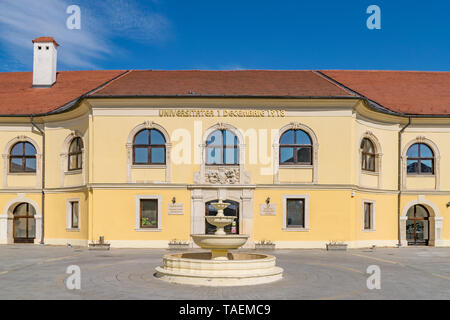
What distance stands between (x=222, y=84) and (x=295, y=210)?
812 centimetres

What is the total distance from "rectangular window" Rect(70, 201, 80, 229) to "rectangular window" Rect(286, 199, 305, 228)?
11440mm

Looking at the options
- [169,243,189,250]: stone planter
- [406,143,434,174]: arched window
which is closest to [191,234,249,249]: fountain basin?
[169,243,189,250]: stone planter

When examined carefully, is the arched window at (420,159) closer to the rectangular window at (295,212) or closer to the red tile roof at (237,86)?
the red tile roof at (237,86)

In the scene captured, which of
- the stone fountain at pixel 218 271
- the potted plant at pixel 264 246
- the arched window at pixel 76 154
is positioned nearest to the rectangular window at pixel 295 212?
the potted plant at pixel 264 246

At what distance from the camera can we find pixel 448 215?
29766mm

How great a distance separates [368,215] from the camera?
28.6m

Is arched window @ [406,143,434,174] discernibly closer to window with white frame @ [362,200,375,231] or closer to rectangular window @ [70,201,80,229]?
window with white frame @ [362,200,375,231]

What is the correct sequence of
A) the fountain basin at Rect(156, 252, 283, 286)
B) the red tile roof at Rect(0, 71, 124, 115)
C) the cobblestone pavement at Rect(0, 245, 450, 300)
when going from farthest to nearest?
1. the red tile roof at Rect(0, 71, 124, 115)
2. the fountain basin at Rect(156, 252, 283, 286)
3. the cobblestone pavement at Rect(0, 245, 450, 300)

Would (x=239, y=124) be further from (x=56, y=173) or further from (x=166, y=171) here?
(x=56, y=173)

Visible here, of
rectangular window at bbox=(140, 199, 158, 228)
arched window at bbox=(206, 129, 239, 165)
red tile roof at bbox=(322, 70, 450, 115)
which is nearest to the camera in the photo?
rectangular window at bbox=(140, 199, 158, 228)

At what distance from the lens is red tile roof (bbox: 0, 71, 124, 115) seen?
3045cm

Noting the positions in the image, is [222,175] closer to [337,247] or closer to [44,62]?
[337,247]

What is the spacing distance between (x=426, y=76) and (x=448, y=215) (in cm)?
1029

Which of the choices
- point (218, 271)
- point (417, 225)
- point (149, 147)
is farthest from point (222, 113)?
point (218, 271)
